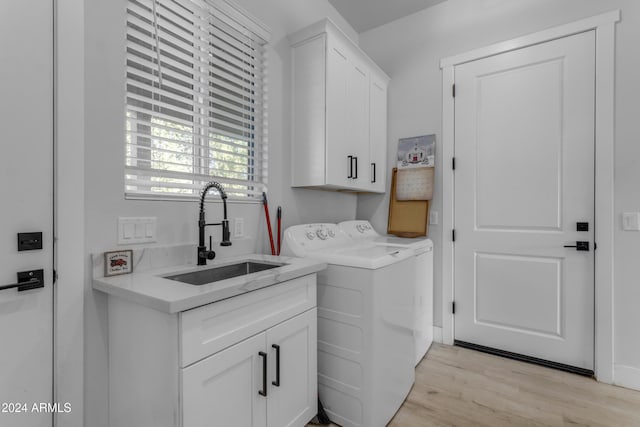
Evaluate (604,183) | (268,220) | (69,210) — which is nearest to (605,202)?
(604,183)

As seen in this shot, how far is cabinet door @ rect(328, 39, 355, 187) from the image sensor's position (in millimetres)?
2104

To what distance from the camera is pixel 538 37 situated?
91.4 inches

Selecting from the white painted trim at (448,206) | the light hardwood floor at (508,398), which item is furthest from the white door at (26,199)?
the white painted trim at (448,206)

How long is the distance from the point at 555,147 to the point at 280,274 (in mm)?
2278

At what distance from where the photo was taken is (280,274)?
4.30ft

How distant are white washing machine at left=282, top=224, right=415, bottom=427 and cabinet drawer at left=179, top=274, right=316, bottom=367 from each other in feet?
0.72

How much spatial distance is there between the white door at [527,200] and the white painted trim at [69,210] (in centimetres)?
257

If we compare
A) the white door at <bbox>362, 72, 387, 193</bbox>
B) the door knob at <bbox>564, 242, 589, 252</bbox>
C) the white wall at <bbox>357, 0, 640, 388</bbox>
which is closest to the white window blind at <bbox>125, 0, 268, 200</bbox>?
the white door at <bbox>362, 72, 387, 193</bbox>

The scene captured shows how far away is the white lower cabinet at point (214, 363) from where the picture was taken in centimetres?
97

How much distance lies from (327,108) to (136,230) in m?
1.39

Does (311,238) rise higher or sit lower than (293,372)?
higher

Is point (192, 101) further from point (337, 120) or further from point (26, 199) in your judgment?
point (337, 120)

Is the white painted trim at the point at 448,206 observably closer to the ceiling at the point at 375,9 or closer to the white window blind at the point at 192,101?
the ceiling at the point at 375,9

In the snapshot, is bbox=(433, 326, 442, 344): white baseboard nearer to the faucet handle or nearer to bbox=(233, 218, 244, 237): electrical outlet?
bbox=(233, 218, 244, 237): electrical outlet
